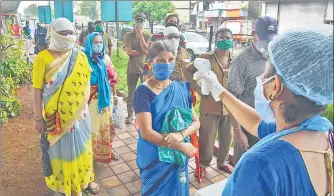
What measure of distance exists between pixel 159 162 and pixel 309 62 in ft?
4.11

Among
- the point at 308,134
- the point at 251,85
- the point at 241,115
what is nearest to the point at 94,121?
the point at 251,85

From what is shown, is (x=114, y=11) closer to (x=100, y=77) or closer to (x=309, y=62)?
(x=100, y=77)

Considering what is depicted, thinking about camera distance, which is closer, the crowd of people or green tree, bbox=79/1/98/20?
the crowd of people

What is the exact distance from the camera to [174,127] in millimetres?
1896

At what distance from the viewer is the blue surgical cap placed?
920 millimetres

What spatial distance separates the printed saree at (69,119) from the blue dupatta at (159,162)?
73 cm

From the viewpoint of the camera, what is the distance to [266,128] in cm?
140

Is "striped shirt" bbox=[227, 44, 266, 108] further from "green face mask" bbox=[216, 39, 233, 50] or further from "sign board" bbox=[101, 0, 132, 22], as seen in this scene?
"sign board" bbox=[101, 0, 132, 22]

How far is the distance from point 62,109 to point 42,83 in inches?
10.2

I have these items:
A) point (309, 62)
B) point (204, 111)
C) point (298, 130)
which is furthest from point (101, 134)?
point (309, 62)

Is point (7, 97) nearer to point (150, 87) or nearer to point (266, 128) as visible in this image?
point (150, 87)

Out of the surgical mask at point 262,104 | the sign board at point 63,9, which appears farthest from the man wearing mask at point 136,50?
the surgical mask at point 262,104

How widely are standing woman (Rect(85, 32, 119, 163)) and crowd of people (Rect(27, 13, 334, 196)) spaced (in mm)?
11

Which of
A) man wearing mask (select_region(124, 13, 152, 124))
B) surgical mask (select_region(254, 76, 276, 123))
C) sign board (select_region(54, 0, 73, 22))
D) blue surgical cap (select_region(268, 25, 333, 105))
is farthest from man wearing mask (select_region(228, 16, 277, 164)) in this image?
sign board (select_region(54, 0, 73, 22))
